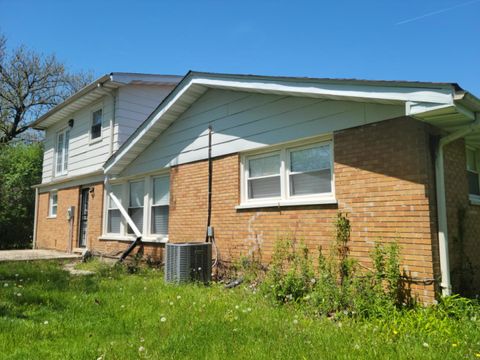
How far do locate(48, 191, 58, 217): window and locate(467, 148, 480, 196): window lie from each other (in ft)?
50.9

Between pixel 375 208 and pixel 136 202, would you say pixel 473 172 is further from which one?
pixel 136 202

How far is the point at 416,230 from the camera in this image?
208 inches

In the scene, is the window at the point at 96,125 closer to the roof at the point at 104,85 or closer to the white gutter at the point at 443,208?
the roof at the point at 104,85

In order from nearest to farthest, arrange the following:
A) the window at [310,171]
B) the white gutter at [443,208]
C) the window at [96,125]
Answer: the white gutter at [443,208], the window at [310,171], the window at [96,125]

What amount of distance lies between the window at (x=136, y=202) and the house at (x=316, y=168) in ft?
0.20

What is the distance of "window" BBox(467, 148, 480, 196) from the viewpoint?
7.11m

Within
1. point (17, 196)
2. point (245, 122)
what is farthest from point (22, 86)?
point (245, 122)

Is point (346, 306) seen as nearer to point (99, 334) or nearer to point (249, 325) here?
point (249, 325)

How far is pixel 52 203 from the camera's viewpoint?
16484 millimetres

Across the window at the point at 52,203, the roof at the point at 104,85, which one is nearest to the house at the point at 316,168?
the roof at the point at 104,85

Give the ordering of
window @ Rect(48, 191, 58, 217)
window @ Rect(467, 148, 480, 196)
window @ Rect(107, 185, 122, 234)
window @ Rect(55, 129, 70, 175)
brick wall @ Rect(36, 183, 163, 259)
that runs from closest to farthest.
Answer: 1. window @ Rect(467, 148, 480, 196)
2. brick wall @ Rect(36, 183, 163, 259)
3. window @ Rect(107, 185, 122, 234)
4. window @ Rect(55, 129, 70, 175)
5. window @ Rect(48, 191, 58, 217)

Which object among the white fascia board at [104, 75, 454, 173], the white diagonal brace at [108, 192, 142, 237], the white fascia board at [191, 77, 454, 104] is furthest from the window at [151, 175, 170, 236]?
the white fascia board at [191, 77, 454, 104]

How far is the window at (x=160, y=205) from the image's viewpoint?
33.6 feet

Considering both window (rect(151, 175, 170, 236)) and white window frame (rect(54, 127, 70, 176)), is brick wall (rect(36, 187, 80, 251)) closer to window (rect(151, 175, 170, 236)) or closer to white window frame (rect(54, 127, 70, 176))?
white window frame (rect(54, 127, 70, 176))
